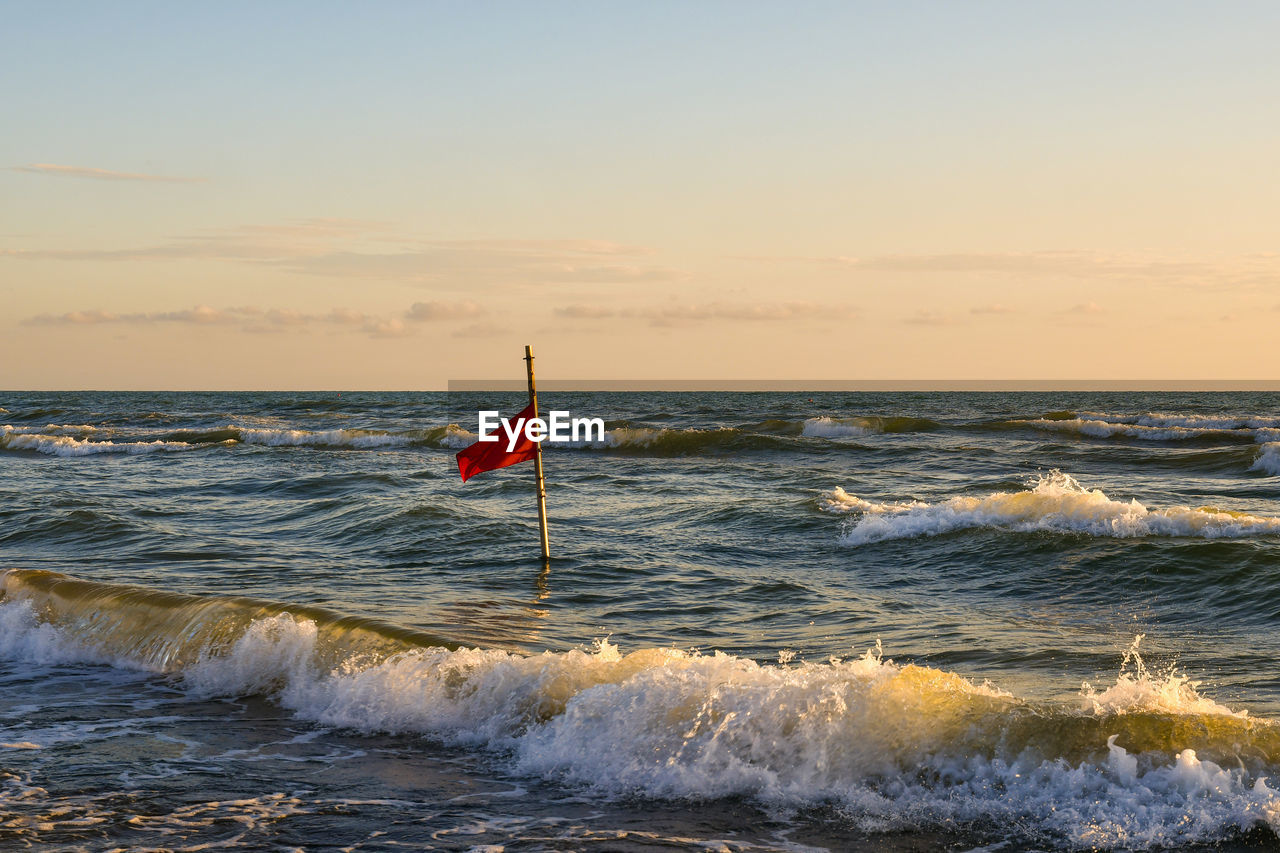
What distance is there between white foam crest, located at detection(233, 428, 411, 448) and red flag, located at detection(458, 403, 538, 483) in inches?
1291

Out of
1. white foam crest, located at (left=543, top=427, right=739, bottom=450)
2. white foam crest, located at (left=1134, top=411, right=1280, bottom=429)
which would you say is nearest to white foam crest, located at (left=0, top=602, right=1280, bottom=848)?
white foam crest, located at (left=543, top=427, right=739, bottom=450)

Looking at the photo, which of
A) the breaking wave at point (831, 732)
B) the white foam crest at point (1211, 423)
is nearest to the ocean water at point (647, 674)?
the breaking wave at point (831, 732)

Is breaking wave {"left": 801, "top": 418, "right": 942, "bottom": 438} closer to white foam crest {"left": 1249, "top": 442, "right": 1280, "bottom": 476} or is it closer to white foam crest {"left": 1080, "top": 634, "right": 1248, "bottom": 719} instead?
white foam crest {"left": 1249, "top": 442, "right": 1280, "bottom": 476}

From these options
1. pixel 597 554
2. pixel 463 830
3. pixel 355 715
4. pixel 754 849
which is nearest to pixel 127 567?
pixel 597 554

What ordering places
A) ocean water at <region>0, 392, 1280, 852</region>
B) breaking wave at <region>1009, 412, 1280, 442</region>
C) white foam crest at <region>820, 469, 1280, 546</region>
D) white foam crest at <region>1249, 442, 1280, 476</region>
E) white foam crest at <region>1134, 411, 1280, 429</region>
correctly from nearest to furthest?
ocean water at <region>0, 392, 1280, 852</region>
white foam crest at <region>820, 469, 1280, 546</region>
white foam crest at <region>1249, 442, 1280, 476</region>
breaking wave at <region>1009, 412, 1280, 442</region>
white foam crest at <region>1134, 411, 1280, 429</region>

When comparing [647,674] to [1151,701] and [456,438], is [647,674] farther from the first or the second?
[456,438]

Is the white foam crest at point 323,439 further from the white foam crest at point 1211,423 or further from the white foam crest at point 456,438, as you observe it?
the white foam crest at point 1211,423

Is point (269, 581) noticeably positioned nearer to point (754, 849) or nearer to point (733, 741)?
point (733, 741)

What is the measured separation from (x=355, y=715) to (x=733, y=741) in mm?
3269

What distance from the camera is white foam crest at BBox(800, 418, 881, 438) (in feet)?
159

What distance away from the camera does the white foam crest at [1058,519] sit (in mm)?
15016

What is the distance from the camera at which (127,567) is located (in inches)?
591

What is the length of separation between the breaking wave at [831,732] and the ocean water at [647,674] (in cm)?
2

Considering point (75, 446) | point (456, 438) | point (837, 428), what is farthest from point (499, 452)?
point (837, 428)
